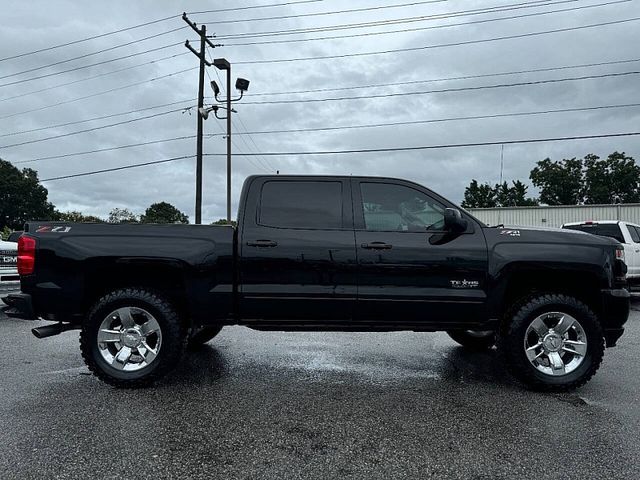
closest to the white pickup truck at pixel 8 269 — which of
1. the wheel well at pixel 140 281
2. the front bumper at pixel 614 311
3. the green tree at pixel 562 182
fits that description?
the wheel well at pixel 140 281

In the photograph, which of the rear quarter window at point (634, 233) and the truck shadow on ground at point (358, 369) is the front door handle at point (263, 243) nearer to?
the truck shadow on ground at point (358, 369)

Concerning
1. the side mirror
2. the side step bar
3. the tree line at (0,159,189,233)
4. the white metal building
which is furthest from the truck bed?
the tree line at (0,159,189,233)

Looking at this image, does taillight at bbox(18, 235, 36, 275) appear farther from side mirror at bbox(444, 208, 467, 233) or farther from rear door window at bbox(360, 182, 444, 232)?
side mirror at bbox(444, 208, 467, 233)

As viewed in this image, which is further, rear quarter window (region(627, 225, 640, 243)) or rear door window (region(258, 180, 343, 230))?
rear quarter window (region(627, 225, 640, 243))

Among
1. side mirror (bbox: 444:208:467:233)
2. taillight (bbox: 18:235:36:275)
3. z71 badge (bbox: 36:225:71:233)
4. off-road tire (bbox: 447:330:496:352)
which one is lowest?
off-road tire (bbox: 447:330:496:352)

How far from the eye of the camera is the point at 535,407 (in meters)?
3.95

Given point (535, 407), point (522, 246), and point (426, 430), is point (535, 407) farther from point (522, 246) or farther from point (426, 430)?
point (522, 246)

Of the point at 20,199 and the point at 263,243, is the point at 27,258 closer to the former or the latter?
the point at 263,243

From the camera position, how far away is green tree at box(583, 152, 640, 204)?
217 ft

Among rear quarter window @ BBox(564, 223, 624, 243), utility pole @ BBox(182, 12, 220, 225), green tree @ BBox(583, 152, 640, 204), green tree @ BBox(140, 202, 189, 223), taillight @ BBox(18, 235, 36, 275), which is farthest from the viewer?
green tree @ BBox(140, 202, 189, 223)

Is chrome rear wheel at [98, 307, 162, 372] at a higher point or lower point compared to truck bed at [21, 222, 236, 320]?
lower

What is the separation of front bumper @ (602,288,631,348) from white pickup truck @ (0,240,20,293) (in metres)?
8.86

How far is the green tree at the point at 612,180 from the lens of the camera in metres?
66.2

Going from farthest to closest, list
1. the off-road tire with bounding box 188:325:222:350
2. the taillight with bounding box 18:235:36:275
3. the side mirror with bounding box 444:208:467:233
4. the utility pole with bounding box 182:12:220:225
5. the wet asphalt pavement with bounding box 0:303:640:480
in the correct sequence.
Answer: the utility pole with bounding box 182:12:220:225
the off-road tire with bounding box 188:325:222:350
the taillight with bounding box 18:235:36:275
the side mirror with bounding box 444:208:467:233
the wet asphalt pavement with bounding box 0:303:640:480
